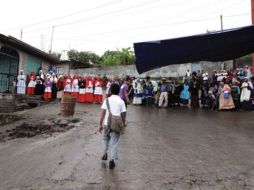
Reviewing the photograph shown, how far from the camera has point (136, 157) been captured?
23.7 ft

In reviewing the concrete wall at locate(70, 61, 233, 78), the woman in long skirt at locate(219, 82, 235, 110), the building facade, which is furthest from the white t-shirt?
the concrete wall at locate(70, 61, 233, 78)

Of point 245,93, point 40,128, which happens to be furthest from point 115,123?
point 245,93

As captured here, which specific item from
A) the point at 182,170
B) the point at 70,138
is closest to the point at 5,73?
the point at 70,138

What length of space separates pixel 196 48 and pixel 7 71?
12292 mm

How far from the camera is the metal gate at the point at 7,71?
19.7 metres

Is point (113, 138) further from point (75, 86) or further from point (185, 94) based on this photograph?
point (75, 86)

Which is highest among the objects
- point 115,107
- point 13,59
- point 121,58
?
point 121,58

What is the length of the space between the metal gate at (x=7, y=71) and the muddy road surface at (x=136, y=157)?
8503 mm

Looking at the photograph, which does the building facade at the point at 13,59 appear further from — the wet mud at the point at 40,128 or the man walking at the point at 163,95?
the man walking at the point at 163,95

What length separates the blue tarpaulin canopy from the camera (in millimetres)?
12445

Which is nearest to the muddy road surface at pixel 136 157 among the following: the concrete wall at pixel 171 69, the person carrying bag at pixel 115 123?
the person carrying bag at pixel 115 123

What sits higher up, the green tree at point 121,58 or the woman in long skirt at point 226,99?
the green tree at point 121,58

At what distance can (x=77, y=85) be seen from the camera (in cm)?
2052

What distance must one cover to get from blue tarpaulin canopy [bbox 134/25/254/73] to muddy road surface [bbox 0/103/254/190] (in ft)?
10.3
